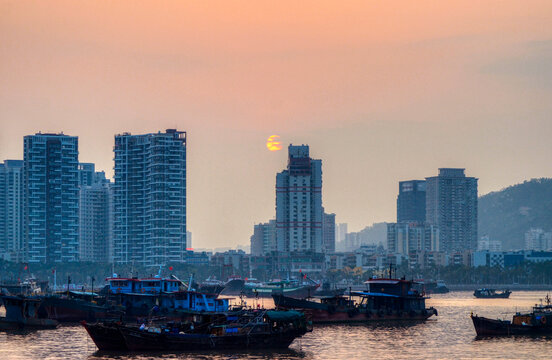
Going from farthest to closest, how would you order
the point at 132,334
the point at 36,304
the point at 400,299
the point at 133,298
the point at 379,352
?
the point at 400,299 < the point at 133,298 < the point at 36,304 < the point at 379,352 < the point at 132,334

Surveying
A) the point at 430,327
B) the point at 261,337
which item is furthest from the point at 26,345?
the point at 430,327

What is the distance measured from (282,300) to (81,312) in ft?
93.0

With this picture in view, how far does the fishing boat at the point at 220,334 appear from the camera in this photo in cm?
10462

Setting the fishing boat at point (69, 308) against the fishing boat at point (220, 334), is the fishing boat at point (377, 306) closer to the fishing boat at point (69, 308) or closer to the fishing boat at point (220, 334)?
the fishing boat at point (69, 308)

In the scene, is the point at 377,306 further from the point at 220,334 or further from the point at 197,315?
the point at 220,334

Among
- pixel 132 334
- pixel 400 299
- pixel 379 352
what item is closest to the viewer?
pixel 132 334

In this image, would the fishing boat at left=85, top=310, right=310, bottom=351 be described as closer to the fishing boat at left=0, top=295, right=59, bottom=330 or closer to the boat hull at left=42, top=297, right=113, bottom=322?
the fishing boat at left=0, top=295, right=59, bottom=330

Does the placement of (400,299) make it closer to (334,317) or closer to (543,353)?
(334,317)

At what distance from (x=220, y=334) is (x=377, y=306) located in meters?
52.9

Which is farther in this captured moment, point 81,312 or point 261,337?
point 81,312

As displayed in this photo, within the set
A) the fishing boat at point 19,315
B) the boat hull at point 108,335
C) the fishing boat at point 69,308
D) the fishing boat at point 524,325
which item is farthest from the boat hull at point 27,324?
the fishing boat at point 524,325

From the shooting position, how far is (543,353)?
4318 inches

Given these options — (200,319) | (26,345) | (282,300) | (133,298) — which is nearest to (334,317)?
(282,300)

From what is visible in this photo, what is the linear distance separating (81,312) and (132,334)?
145ft
